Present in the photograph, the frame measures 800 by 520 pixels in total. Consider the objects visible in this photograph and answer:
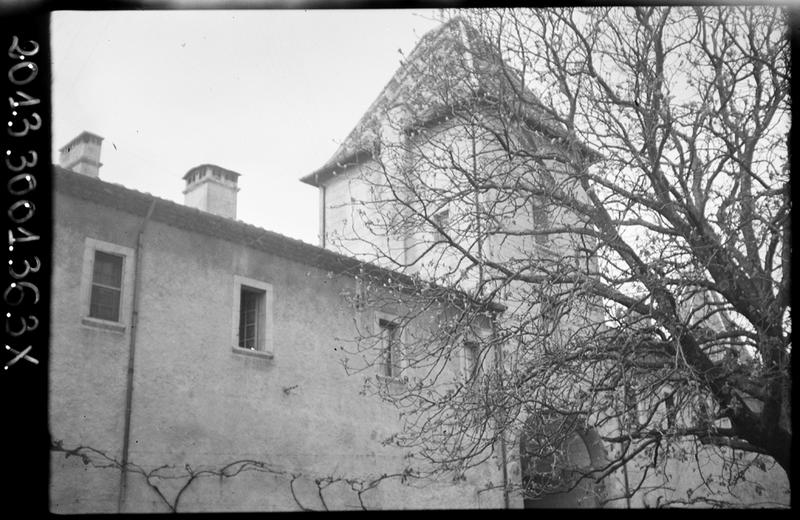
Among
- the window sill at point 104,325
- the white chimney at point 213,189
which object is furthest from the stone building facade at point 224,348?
the white chimney at point 213,189

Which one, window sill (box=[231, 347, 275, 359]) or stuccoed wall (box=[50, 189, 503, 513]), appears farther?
window sill (box=[231, 347, 275, 359])

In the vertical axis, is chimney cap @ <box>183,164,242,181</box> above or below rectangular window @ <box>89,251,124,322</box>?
above

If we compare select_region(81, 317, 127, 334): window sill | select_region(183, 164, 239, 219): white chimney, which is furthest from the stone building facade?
select_region(183, 164, 239, 219): white chimney

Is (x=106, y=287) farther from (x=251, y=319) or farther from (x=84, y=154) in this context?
(x=84, y=154)

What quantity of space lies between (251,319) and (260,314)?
0.19 m

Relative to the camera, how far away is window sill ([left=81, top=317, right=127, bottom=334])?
12602mm

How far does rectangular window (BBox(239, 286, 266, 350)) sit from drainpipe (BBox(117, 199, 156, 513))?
7.49 ft

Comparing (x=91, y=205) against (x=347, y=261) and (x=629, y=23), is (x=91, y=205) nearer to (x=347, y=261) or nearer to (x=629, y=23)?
(x=347, y=261)

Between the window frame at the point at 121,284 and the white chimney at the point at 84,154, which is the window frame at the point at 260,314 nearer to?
the window frame at the point at 121,284

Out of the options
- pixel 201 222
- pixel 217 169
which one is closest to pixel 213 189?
pixel 217 169

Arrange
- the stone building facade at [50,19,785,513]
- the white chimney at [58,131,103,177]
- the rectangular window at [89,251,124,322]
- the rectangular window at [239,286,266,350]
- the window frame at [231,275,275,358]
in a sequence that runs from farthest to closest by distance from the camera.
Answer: the white chimney at [58,131,103,177] < the rectangular window at [239,286,266,350] < the window frame at [231,275,275,358] < the rectangular window at [89,251,124,322] < the stone building facade at [50,19,785,513]

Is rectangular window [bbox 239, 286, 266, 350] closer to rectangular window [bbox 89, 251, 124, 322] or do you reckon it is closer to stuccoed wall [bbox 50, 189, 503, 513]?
stuccoed wall [bbox 50, 189, 503, 513]

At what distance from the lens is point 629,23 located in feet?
34.1

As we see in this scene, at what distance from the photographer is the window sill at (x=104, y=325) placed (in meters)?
12.6
